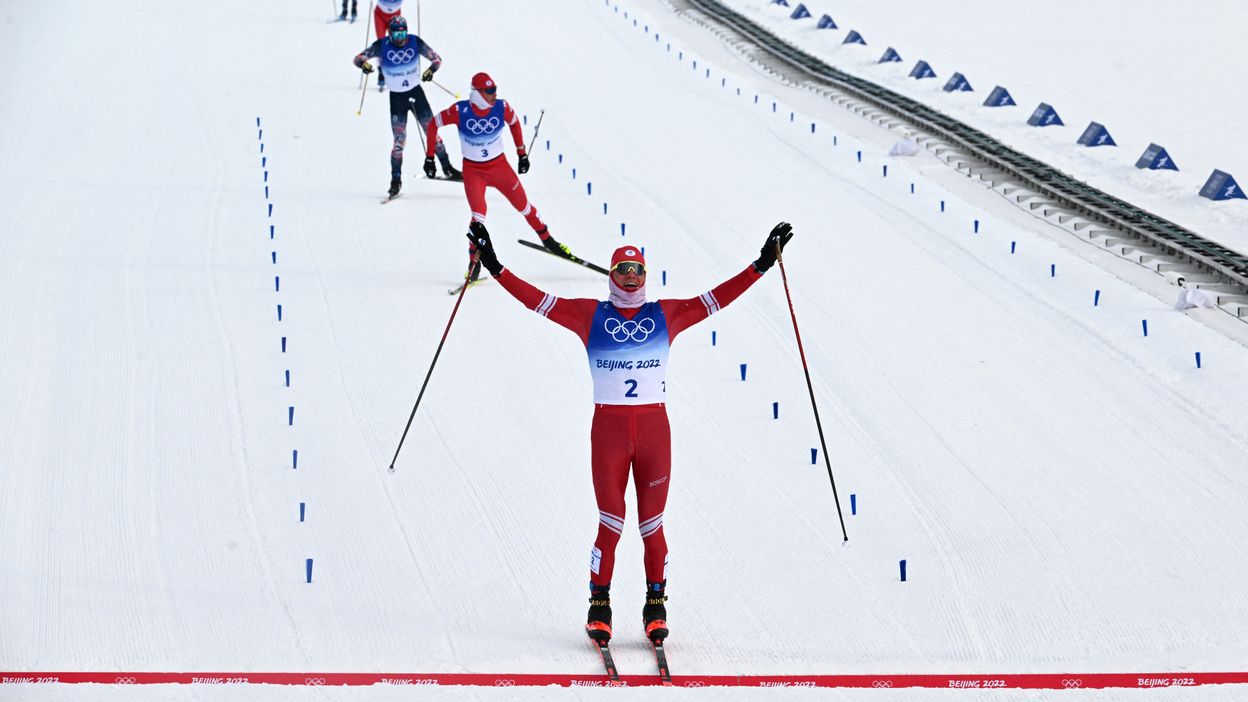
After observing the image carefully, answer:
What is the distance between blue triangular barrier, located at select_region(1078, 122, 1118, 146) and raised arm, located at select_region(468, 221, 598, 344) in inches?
543

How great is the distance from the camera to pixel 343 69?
2205cm

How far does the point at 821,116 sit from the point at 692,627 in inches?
563

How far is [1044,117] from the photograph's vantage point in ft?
66.7

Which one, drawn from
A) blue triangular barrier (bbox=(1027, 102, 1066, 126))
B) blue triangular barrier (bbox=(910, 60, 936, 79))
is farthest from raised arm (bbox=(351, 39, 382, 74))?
blue triangular barrier (bbox=(910, 60, 936, 79))

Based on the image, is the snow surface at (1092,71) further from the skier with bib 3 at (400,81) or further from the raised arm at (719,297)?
the raised arm at (719,297)

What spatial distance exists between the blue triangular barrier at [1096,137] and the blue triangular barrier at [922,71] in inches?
196

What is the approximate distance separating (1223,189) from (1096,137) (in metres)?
3.06

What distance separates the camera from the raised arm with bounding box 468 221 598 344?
6961mm

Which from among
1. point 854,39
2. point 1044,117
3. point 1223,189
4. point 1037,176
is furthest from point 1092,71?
point 1223,189

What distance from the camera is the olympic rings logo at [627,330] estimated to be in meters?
6.87

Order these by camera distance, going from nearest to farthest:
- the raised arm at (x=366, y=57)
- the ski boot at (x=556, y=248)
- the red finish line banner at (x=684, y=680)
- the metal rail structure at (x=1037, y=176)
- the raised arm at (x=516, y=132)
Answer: the red finish line banner at (x=684, y=680) → the raised arm at (x=516, y=132) → the ski boot at (x=556, y=248) → the metal rail structure at (x=1037, y=176) → the raised arm at (x=366, y=57)

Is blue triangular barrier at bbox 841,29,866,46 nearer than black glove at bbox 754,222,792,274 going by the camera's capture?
No

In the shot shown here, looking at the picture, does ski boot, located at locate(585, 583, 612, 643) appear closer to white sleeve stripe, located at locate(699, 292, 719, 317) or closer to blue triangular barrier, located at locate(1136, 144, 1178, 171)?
white sleeve stripe, located at locate(699, 292, 719, 317)

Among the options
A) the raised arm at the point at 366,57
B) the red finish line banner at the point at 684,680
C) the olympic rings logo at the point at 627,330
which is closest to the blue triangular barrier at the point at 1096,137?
the raised arm at the point at 366,57
